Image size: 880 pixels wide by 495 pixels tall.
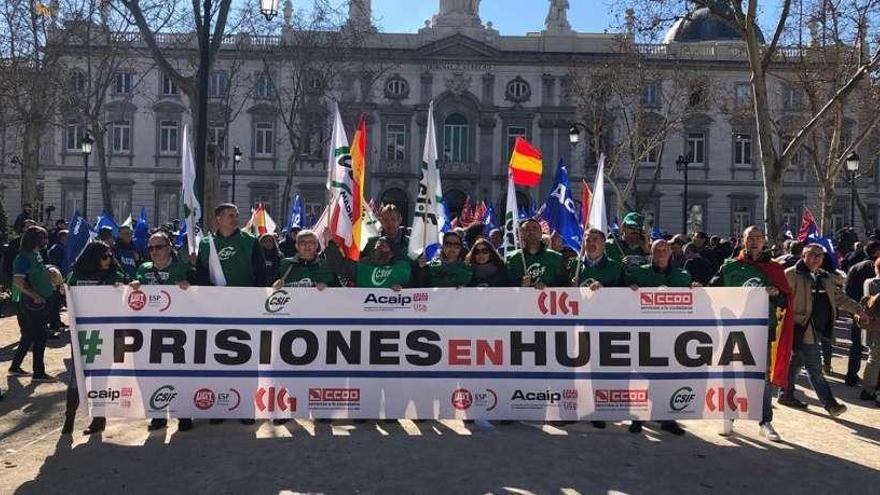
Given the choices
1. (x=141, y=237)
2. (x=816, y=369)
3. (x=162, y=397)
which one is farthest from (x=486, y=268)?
(x=141, y=237)

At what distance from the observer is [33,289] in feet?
27.1

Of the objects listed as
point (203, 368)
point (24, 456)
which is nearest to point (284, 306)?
point (203, 368)

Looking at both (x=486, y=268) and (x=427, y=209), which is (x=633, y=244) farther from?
(x=427, y=209)

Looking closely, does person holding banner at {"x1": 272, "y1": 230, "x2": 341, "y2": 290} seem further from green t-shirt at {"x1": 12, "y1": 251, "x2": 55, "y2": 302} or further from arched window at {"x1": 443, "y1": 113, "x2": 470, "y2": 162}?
arched window at {"x1": 443, "y1": 113, "x2": 470, "y2": 162}

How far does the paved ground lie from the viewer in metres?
5.32

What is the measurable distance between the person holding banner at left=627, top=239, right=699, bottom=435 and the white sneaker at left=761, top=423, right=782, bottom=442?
0.70 meters

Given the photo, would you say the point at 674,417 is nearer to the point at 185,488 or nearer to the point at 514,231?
the point at 514,231

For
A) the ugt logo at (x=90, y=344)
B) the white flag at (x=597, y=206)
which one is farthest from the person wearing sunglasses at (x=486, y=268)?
the ugt logo at (x=90, y=344)

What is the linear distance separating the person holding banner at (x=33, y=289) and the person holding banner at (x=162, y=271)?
2231 millimetres

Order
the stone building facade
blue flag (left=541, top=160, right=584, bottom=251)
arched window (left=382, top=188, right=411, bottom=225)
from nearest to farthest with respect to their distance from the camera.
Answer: blue flag (left=541, top=160, right=584, bottom=251), the stone building facade, arched window (left=382, top=188, right=411, bottom=225)

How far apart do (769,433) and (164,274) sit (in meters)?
5.60

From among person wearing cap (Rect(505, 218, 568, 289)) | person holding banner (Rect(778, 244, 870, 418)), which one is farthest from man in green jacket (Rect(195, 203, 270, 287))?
person holding banner (Rect(778, 244, 870, 418))

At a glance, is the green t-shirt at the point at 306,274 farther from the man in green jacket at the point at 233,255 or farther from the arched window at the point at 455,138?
the arched window at the point at 455,138

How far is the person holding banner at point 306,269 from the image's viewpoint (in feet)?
22.4
